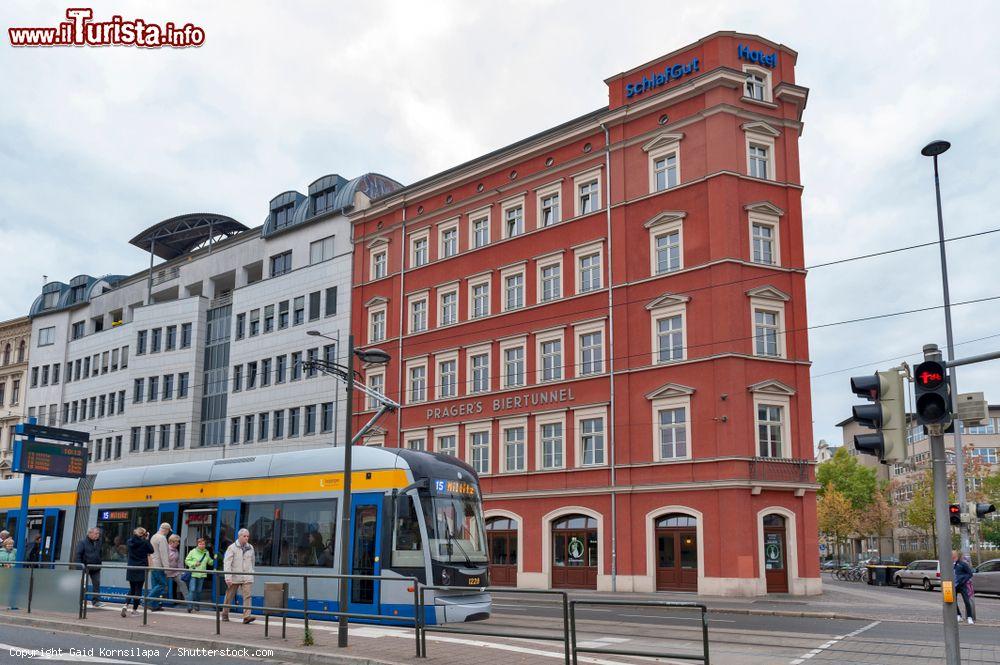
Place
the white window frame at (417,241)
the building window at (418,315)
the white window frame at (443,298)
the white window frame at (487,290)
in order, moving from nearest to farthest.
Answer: the white window frame at (487,290) → the white window frame at (443,298) → the building window at (418,315) → the white window frame at (417,241)

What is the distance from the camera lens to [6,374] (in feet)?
236

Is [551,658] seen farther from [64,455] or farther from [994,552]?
[994,552]

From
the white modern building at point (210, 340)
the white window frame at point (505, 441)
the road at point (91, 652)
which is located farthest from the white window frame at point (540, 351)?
the road at point (91, 652)

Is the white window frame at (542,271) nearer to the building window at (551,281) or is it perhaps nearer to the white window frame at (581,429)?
the building window at (551,281)

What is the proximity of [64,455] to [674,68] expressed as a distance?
25091 mm

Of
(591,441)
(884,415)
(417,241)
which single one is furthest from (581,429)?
(884,415)

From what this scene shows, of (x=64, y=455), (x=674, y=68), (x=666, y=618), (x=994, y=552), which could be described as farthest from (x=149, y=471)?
(x=994, y=552)

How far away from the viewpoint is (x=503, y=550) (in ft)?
127

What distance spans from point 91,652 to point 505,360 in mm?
27446

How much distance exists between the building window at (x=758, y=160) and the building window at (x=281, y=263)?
1084 inches

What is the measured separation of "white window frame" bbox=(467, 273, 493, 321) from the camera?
136ft

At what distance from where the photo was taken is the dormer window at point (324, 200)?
170ft

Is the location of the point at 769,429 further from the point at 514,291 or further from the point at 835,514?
the point at 835,514

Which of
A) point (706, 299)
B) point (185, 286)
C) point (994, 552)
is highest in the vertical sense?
point (185, 286)
